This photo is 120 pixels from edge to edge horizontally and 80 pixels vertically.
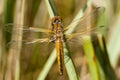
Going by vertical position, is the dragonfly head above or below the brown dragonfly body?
above

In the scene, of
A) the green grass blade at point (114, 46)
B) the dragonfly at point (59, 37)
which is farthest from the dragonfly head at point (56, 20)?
the green grass blade at point (114, 46)

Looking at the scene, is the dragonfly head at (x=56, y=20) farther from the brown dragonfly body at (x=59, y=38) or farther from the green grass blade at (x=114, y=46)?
the green grass blade at (x=114, y=46)

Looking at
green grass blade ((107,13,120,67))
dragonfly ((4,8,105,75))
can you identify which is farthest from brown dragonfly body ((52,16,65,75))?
green grass blade ((107,13,120,67))

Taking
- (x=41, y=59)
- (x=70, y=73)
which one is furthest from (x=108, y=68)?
(x=41, y=59)

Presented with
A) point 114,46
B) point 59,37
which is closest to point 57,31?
point 59,37

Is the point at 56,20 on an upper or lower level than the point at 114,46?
upper

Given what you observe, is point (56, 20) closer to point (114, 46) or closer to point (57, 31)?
point (57, 31)

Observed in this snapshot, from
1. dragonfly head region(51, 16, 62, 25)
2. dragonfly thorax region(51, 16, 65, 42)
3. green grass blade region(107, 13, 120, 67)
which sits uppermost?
dragonfly head region(51, 16, 62, 25)

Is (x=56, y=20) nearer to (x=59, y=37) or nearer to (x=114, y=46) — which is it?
(x=59, y=37)

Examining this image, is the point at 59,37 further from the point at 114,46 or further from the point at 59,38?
the point at 114,46

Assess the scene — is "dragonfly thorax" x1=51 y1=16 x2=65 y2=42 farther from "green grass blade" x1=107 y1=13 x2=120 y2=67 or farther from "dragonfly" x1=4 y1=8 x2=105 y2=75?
"green grass blade" x1=107 y1=13 x2=120 y2=67

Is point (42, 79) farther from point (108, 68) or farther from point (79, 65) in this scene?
point (79, 65)
